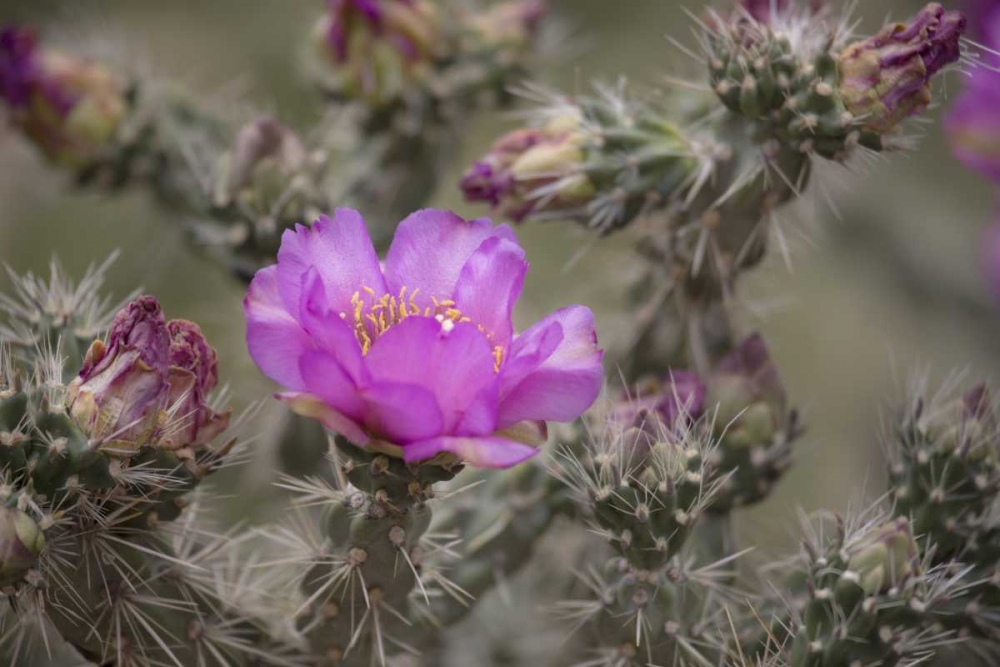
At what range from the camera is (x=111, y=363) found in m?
0.89

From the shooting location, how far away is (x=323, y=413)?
0.81 m

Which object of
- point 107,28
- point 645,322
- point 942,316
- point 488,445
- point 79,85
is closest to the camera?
point 488,445

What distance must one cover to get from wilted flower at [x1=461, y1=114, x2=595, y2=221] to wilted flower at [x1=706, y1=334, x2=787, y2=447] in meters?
0.22

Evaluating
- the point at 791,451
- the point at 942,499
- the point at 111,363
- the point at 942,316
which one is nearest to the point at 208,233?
the point at 111,363

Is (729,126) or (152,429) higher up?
(729,126)

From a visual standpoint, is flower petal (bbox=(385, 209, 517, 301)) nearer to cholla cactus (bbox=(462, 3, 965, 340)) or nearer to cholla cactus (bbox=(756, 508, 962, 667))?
cholla cactus (bbox=(462, 3, 965, 340))

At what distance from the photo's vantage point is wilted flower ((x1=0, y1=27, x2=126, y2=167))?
1.34 m

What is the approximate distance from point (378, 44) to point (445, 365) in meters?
0.68

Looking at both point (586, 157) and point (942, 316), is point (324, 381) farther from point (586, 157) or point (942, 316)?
point (942, 316)

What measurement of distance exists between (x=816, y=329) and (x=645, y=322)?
117 cm

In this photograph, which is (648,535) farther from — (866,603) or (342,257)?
(342,257)

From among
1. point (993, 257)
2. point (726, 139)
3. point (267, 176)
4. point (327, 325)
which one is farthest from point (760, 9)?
point (993, 257)

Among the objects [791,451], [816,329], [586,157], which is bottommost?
[816,329]

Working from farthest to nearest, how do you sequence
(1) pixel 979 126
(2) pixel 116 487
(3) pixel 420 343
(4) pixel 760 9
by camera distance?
(1) pixel 979 126, (4) pixel 760 9, (2) pixel 116 487, (3) pixel 420 343
